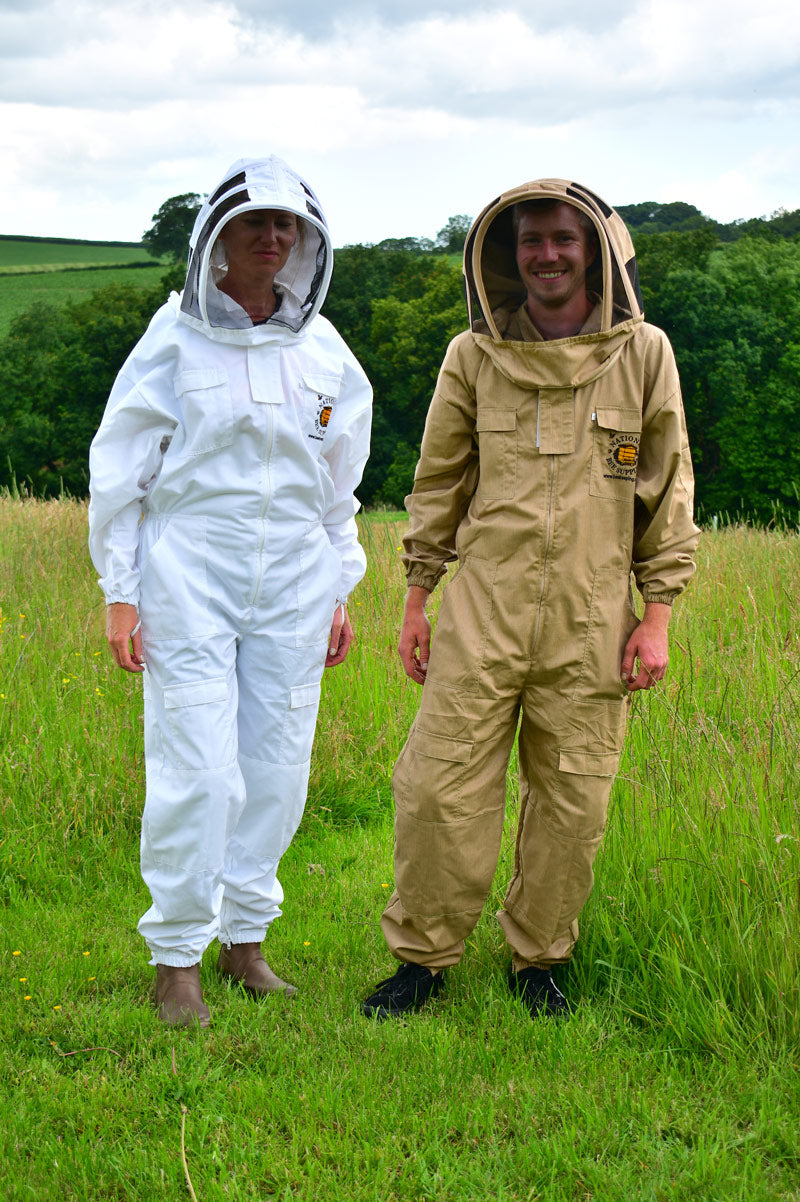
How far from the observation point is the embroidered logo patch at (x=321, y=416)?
327cm

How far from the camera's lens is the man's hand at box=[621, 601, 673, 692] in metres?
2.98

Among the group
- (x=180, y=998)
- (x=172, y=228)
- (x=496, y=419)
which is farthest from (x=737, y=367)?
(x=180, y=998)

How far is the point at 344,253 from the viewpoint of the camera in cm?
5144

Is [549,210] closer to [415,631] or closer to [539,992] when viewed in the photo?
[415,631]

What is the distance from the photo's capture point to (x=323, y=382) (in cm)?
328

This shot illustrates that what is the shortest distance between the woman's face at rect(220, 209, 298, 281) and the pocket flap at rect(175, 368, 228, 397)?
0.34 m

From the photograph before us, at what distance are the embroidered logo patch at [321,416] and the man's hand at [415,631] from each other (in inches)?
21.6

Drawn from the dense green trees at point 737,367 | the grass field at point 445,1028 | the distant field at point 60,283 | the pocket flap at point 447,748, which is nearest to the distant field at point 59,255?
the distant field at point 60,283

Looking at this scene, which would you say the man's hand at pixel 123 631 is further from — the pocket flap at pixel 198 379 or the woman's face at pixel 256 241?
the woman's face at pixel 256 241

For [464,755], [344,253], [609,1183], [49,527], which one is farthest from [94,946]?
[344,253]

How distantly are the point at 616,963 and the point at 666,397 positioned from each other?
5.62 feet

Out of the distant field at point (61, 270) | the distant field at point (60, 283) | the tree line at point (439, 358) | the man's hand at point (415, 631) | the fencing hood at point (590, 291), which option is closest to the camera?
the fencing hood at point (590, 291)

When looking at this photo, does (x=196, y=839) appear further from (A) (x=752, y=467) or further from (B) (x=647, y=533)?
(A) (x=752, y=467)

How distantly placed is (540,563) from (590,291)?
2.70 feet
